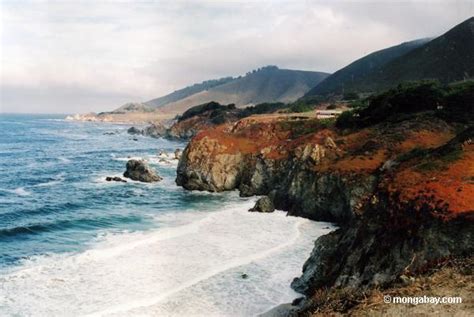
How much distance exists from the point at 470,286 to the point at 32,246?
102 feet

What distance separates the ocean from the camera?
81.5ft

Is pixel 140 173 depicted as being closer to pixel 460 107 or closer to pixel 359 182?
pixel 359 182

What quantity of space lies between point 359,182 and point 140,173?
3502cm

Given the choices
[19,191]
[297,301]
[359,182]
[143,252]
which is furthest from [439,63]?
[297,301]

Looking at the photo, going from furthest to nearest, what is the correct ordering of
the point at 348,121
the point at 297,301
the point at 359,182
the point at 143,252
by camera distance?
the point at 348,121 < the point at 359,182 < the point at 143,252 < the point at 297,301

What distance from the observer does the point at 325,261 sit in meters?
24.5

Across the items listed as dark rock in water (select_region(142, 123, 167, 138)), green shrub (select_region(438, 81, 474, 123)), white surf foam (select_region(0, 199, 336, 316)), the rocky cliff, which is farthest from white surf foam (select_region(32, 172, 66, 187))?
dark rock in water (select_region(142, 123, 167, 138))

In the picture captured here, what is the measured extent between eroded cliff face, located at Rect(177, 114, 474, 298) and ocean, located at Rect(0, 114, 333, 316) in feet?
9.44

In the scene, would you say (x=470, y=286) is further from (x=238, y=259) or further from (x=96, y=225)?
(x=96, y=225)

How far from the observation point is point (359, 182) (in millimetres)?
38969

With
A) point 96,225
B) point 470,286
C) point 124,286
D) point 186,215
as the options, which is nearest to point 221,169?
point 186,215

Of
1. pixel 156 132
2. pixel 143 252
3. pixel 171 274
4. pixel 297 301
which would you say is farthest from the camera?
pixel 156 132

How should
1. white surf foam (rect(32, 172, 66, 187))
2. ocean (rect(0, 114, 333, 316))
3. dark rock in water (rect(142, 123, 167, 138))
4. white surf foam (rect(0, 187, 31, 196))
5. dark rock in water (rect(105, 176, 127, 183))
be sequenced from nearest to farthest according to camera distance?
ocean (rect(0, 114, 333, 316)), white surf foam (rect(0, 187, 31, 196)), white surf foam (rect(32, 172, 66, 187)), dark rock in water (rect(105, 176, 127, 183)), dark rock in water (rect(142, 123, 167, 138))

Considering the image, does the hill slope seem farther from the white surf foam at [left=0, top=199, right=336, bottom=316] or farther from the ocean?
the white surf foam at [left=0, top=199, right=336, bottom=316]
